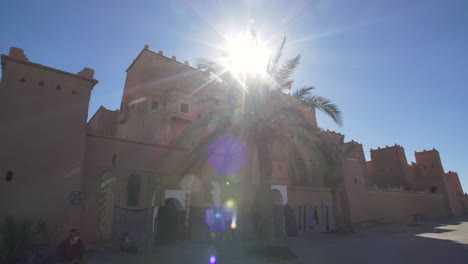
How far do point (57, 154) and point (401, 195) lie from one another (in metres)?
31.7

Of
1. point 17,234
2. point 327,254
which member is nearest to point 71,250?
point 17,234

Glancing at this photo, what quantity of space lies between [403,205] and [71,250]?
31.4m

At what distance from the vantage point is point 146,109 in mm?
18438

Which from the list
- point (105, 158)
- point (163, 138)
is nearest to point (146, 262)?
point (105, 158)

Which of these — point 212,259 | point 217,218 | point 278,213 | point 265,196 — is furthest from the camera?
point 278,213

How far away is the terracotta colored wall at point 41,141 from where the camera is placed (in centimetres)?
923

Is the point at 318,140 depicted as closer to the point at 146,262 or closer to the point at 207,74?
the point at 207,74

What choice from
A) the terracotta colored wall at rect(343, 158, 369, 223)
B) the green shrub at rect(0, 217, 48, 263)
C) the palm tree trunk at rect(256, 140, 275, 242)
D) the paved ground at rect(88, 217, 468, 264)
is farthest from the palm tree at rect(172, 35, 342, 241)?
the terracotta colored wall at rect(343, 158, 369, 223)

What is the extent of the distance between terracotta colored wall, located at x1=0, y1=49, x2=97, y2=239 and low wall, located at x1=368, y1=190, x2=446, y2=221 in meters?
23.3

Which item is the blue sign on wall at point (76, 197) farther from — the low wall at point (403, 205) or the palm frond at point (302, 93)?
the low wall at point (403, 205)

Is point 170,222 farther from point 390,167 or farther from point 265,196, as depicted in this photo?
point 390,167

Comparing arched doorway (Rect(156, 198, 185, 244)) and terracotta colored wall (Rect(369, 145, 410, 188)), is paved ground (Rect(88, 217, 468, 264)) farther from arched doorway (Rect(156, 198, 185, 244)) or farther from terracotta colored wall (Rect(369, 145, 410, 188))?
terracotta colored wall (Rect(369, 145, 410, 188))

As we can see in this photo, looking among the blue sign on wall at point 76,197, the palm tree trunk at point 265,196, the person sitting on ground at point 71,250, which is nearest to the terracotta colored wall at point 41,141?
the blue sign on wall at point 76,197

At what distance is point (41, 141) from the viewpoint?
9992 millimetres
